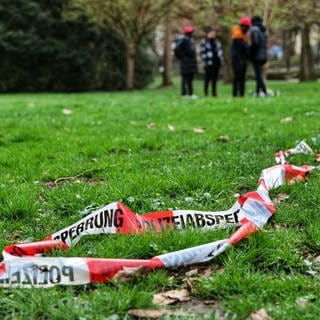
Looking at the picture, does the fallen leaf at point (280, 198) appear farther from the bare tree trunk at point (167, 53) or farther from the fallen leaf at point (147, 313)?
the bare tree trunk at point (167, 53)

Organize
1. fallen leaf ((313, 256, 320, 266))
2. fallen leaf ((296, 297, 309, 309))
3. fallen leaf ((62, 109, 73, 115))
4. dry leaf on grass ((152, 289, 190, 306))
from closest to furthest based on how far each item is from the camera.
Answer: fallen leaf ((296, 297, 309, 309)) < dry leaf on grass ((152, 289, 190, 306)) < fallen leaf ((313, 256, 320, 266)) < fallen leaf ((62, 109, 73, 115))

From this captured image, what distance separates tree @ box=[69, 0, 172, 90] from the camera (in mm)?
25141

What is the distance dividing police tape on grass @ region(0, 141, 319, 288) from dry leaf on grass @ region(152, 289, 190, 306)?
0.74 feet

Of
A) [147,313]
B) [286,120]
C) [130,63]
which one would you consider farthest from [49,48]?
[147,313]

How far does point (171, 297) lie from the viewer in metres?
2.80

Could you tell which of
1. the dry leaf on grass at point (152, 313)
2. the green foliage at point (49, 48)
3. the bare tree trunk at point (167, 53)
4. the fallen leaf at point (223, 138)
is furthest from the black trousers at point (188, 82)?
the dry leaf on grass at point (152, 313)

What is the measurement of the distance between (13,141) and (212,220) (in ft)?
15.5

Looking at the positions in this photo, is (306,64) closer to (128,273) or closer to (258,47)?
(258,47)

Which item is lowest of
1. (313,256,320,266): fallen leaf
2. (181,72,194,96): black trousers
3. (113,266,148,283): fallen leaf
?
(313,256,320,266): fallen leaf

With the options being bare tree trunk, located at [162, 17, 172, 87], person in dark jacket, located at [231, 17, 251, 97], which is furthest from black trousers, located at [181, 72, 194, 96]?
Result: bare tree trunk, located at [162, 17, 172, 87]

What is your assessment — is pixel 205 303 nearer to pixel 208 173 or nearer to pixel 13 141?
pixel 208 173

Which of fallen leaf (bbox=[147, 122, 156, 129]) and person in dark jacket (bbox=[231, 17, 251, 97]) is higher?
person in dark jacket (bbox=[231, 17, 251, 97])

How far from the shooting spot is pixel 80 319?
2.51 metres

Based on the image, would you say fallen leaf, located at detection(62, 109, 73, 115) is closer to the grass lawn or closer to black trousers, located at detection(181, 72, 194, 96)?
the grass lawn
